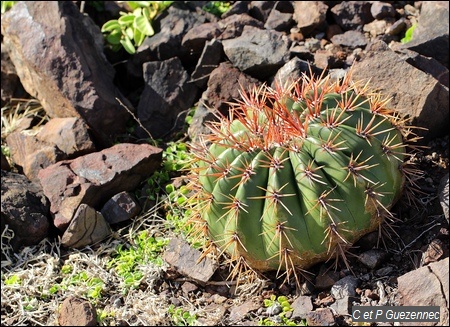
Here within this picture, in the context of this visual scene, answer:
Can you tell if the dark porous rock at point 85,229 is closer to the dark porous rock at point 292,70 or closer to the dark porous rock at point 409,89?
the dark porous rock at point 292,70

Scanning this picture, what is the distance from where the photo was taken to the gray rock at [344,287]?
153 inches

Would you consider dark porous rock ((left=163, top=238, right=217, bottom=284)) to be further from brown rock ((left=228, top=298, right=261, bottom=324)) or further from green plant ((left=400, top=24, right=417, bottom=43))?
green plant ((left=400, top=24, right=417, bottom=43))

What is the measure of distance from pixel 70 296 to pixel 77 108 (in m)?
1.65

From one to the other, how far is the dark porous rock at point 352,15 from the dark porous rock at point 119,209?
7.04 feet

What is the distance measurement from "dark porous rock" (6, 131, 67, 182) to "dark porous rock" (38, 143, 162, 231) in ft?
0.42

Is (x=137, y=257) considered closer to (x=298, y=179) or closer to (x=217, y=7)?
(x=298, y=179)

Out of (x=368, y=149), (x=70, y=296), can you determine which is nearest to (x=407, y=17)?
(x=368, y=149)

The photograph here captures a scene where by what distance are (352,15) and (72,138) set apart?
88.5 inches

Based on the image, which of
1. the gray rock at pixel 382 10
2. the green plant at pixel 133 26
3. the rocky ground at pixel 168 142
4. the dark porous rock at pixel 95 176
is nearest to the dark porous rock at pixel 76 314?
the rocky ground at pixel 168 142

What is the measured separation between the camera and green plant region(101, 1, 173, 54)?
5883 millimetres

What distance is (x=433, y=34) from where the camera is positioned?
511cm

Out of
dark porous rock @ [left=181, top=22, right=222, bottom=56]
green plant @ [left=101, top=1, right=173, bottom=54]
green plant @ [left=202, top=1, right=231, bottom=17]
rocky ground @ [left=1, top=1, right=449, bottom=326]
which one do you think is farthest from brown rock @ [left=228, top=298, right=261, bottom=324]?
green plant @ [left=202, top=1, right=231, bottom=17]

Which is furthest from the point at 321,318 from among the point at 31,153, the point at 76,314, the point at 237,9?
the point at 237,9

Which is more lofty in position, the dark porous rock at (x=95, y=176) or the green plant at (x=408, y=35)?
the green plant at (x=408, y=35)
